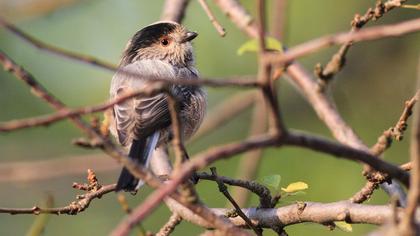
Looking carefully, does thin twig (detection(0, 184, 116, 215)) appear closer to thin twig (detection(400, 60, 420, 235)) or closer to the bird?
the bird

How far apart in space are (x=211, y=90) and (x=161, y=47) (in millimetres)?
1605

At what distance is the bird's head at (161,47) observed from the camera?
6.79 meters

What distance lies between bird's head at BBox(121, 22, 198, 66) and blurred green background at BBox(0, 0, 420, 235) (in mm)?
489

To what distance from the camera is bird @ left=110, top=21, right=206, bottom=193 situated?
15.5 feet

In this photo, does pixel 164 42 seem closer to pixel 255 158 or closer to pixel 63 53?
pixel 255 158

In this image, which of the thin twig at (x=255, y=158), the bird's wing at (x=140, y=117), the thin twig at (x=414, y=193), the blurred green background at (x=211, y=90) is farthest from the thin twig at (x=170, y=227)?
the blurred green background at (x=211, y=90)

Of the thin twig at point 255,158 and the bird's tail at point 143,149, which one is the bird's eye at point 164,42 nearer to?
the thin twig at point 255,158

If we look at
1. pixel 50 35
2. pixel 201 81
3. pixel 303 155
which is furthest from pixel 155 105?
pixel 50 35

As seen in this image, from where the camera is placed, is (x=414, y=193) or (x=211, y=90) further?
(x=211, y=90)

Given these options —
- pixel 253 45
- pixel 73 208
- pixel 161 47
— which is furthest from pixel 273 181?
pixel 161 47

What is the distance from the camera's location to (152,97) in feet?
16.8

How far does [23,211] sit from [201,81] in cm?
170

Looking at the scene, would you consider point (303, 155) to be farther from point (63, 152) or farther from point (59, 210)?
point (59, 210)

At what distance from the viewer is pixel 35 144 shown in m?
9.26
